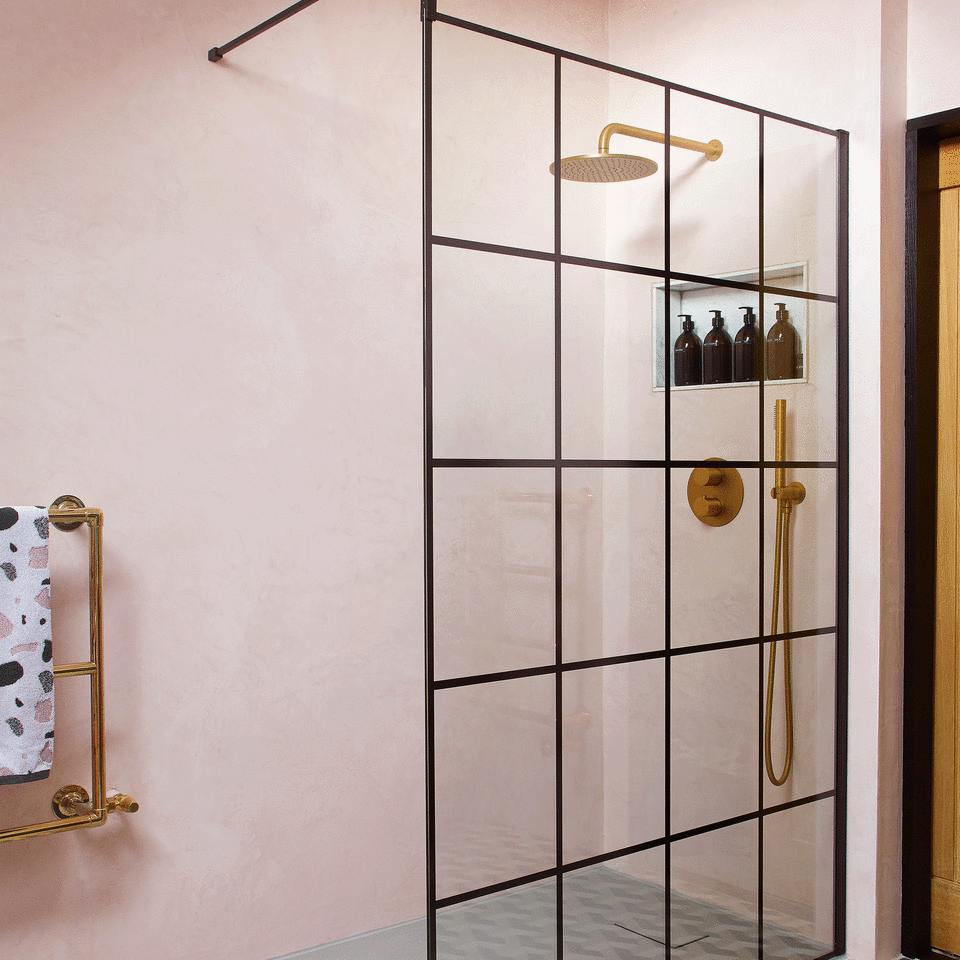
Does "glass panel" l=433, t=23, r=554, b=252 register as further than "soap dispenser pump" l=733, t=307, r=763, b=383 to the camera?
No

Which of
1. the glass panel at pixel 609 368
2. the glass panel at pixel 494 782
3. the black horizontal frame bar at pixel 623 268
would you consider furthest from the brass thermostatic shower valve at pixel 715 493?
the glass panel at pixel 494 782

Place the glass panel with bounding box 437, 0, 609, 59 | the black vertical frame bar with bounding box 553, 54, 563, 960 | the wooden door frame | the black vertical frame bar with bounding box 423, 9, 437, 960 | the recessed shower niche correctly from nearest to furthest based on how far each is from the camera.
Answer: the black vertical frame bar with bounding box 423, 9, 437, 960 → the black vertical frame bar with bounding box 553, 54, 563, 960 → the recessed shower niche → the wooden door frame → the glass panel with bounding box 437, 0, 609, 59

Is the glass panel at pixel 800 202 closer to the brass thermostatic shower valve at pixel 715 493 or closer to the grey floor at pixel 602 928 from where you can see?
the brass thermostatic shower valve at pixel 715 493

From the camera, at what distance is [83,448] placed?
184cm

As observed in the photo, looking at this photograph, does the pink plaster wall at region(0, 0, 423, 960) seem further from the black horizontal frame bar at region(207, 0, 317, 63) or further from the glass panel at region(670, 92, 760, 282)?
the glass panel at region(670, 92, 760, 282)

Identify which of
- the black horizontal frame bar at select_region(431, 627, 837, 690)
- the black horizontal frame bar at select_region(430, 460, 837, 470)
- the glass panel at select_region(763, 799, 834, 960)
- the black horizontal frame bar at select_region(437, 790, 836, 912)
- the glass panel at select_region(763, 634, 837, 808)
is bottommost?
the glass panel at select_region(763, 799, 834, 960)

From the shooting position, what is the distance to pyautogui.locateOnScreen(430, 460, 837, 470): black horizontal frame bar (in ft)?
4.91

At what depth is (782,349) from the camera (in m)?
1.93

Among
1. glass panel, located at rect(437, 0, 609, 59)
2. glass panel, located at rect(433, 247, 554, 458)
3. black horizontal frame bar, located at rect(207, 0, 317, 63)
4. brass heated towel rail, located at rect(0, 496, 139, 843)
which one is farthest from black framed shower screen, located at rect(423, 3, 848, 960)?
glass panel, located at rect(437, 0, 609, 59)

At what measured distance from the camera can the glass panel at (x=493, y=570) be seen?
4.87 feet

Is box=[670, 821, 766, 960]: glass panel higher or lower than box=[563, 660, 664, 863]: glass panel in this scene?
lower

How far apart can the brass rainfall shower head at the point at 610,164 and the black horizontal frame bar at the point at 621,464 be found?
47 centimetres

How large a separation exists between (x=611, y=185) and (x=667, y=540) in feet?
2.07

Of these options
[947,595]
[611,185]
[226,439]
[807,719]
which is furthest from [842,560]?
[226,439]
